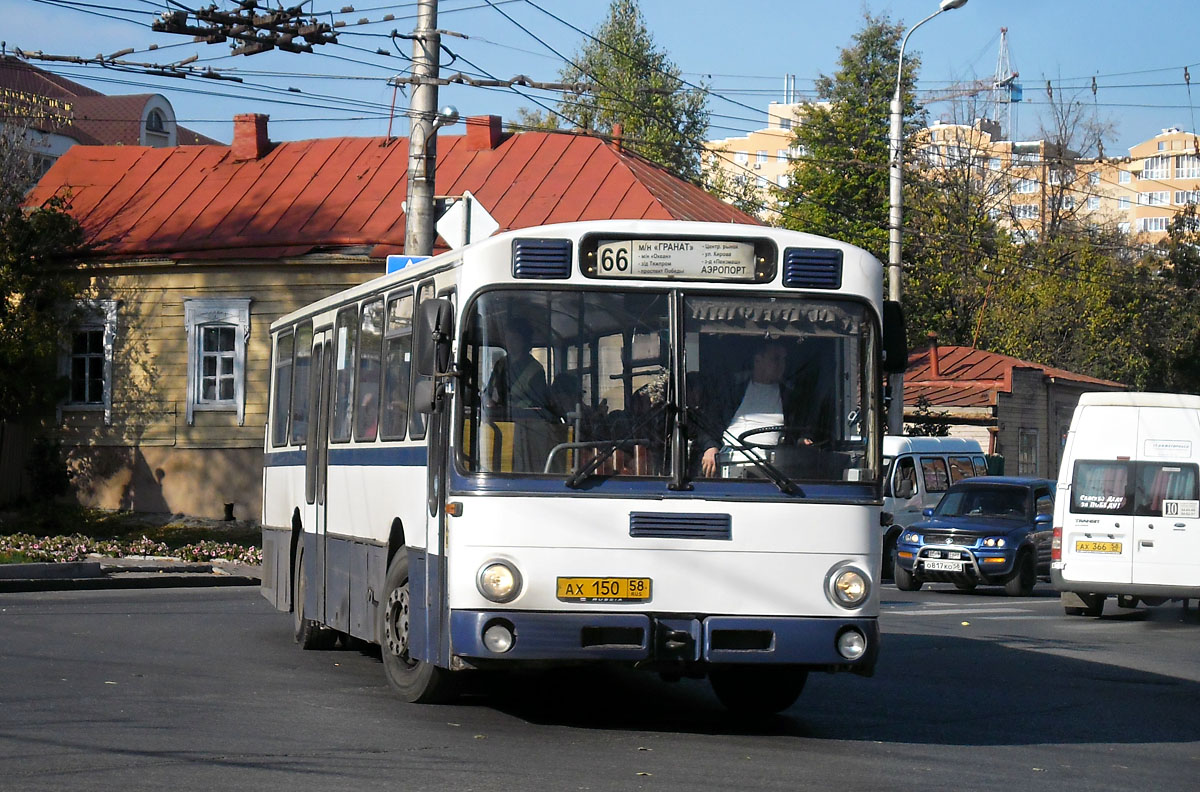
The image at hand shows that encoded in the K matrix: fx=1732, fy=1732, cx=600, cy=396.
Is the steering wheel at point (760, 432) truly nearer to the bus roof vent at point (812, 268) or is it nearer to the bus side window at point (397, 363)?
the bus roof vent at point (812, 268)

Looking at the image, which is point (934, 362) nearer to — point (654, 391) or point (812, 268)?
point (812, 268)

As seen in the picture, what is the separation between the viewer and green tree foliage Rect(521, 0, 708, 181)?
73625 millimetres

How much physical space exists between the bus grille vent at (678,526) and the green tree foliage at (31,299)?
24.2 meters

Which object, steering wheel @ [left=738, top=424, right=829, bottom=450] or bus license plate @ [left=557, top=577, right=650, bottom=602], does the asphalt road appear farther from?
steering wheel @ [left=738, top=424, right=829, bottom=450]

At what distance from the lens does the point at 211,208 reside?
3572 centimetres

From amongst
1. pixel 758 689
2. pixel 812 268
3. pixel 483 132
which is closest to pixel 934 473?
pixel 483 132

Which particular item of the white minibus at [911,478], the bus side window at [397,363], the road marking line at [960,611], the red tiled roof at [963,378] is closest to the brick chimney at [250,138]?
the white minibus at [911,478]

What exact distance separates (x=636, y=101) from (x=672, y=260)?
67.1 meters

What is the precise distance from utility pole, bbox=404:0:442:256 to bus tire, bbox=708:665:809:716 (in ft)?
28.8

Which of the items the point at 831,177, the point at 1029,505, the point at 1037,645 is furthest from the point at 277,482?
the point at 831,177

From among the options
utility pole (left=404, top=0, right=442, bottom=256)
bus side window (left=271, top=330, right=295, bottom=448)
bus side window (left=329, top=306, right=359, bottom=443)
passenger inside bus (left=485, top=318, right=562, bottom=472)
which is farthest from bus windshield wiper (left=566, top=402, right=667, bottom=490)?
utility pole (left=404, top=0, right=442, bottom=256)

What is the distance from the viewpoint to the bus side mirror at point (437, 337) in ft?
30.4

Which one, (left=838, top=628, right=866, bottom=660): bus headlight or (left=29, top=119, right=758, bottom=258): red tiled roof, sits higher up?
(left=29, top=119, right=758, bottom=258): red tiled roof

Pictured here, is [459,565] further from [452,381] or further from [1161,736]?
[1161,736]
